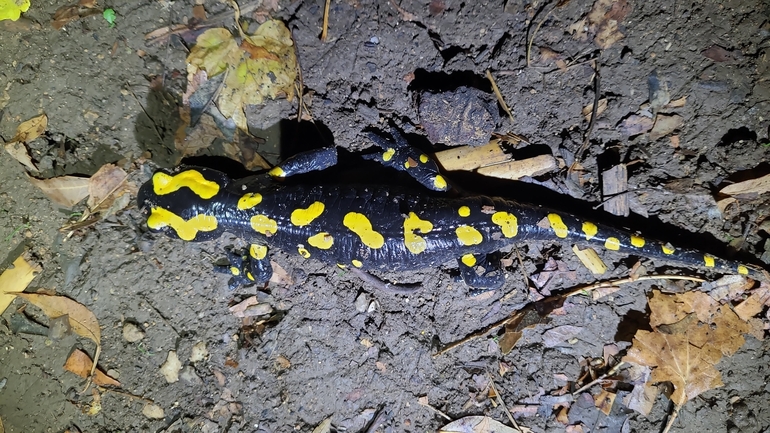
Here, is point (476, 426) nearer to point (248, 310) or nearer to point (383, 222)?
point (383, 222)

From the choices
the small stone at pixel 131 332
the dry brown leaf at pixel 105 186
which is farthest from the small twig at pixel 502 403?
the dry brown leaf at pixel 105 186

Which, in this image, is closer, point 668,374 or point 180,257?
point 668,374

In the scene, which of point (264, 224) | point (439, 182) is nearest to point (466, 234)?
point (439, 182)

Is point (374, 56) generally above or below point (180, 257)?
above

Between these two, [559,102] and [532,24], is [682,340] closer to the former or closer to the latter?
[559,102]

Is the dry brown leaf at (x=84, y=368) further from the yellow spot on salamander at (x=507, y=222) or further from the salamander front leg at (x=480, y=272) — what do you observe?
the yellow spot on salamander at (x=507, y=222)

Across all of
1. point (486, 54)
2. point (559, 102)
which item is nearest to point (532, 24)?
point (486, 54)

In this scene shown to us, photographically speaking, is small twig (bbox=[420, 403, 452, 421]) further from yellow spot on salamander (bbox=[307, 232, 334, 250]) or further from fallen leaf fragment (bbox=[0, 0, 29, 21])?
fallen leaf fragment (bbox=[0, 0, 29, 21])
